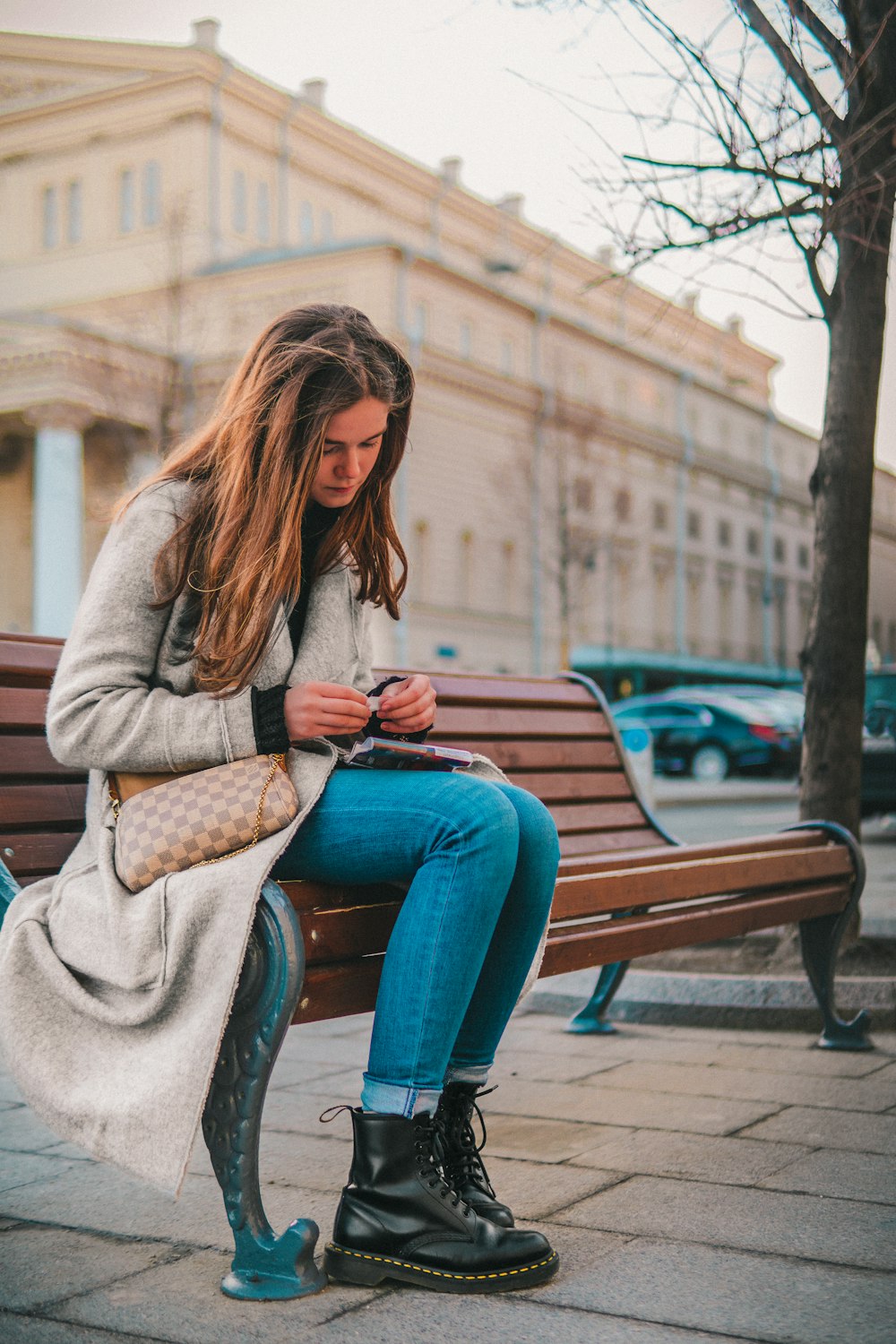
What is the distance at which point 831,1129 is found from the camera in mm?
3334

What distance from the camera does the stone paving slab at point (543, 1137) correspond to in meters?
3.20

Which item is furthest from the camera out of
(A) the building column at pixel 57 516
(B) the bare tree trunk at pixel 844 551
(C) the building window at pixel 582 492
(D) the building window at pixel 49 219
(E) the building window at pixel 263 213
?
(E) the building window at pixel 263 213

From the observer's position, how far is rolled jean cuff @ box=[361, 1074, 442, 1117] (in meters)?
2.34

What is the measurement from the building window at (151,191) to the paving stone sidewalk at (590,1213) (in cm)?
3861

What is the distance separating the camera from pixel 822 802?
5305 mm

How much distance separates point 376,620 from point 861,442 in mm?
31159

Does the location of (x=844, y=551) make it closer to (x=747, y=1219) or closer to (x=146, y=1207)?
(x=747, y=1219)

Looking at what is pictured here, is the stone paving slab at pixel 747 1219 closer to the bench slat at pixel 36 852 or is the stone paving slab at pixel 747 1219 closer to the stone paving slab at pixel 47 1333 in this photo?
the stone paving slab at pixel 47 1333

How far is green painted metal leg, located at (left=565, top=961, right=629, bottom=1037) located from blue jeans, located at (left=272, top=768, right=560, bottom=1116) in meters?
2.07

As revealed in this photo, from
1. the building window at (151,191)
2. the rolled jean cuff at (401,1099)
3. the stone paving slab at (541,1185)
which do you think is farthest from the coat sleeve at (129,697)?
the building window at (151,191)

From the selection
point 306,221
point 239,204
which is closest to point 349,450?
point 239,204

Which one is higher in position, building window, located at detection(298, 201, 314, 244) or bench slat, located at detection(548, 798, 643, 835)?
building window, located at detection(298, 201, 314, 244)

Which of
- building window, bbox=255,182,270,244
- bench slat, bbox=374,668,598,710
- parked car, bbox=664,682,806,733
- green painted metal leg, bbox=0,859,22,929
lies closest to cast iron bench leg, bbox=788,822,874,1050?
bench slat, bbox=374,668,598,710

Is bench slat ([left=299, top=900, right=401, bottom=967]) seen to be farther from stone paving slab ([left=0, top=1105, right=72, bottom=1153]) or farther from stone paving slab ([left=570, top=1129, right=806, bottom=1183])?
stone paving slab ([left=0, top=1105, right=72, bottom=1153])
